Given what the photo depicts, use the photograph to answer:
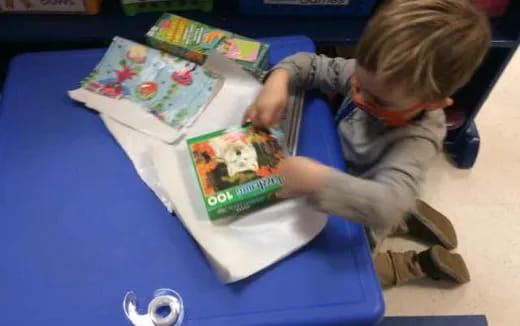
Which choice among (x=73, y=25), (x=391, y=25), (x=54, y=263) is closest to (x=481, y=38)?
(x=391, y=25)

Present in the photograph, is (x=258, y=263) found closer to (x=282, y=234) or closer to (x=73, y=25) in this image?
(x=282, y=234)

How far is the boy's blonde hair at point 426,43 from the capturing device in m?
0.63

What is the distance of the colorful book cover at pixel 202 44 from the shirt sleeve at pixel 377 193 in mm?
300

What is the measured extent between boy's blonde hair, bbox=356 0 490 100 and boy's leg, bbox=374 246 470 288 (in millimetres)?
492

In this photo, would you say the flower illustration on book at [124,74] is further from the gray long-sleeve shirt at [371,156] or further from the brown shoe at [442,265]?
the brown shoe at [442,265]

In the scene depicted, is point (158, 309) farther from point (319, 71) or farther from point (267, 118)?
point (319, 71)

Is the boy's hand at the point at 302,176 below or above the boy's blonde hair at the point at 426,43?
below

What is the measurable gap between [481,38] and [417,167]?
18 cm

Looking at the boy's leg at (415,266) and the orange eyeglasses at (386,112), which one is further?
the boy's leg at (415,266)

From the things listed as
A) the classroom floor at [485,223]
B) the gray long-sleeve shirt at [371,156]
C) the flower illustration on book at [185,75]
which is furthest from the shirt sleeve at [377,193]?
the classroom floor at [485,223]

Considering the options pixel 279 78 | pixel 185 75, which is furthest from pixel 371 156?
pixel 185 75

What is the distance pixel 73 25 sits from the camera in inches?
41.2

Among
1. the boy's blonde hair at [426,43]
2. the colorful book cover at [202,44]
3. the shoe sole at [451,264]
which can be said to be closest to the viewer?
the boy's blonde hair at [426,43]

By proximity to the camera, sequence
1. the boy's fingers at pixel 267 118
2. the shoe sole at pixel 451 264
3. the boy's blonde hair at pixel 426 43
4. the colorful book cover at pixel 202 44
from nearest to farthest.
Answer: the boy's blonde hair at pixel 426 43 → the boy's fingers at pixel 267 118 → the colorful book cover at pixel 202 44 → the shoe sole at pixel 451 264
